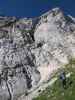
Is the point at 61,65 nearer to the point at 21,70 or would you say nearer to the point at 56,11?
the point at 21,70

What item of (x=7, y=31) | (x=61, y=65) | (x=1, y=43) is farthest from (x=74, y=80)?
(x=7, y=31)

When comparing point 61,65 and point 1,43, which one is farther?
point 1,43

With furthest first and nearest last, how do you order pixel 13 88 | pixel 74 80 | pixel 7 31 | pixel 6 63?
pixel 7 31
pixel 6 63
pixel 13 88
pixel 74 80

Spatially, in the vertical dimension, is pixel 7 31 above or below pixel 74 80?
above

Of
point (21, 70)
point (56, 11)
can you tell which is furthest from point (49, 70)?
point (56, 11)

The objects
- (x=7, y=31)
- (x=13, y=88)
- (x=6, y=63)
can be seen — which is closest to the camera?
(x=13, y=88)

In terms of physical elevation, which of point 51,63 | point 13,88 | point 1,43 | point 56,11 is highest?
point 56,11
